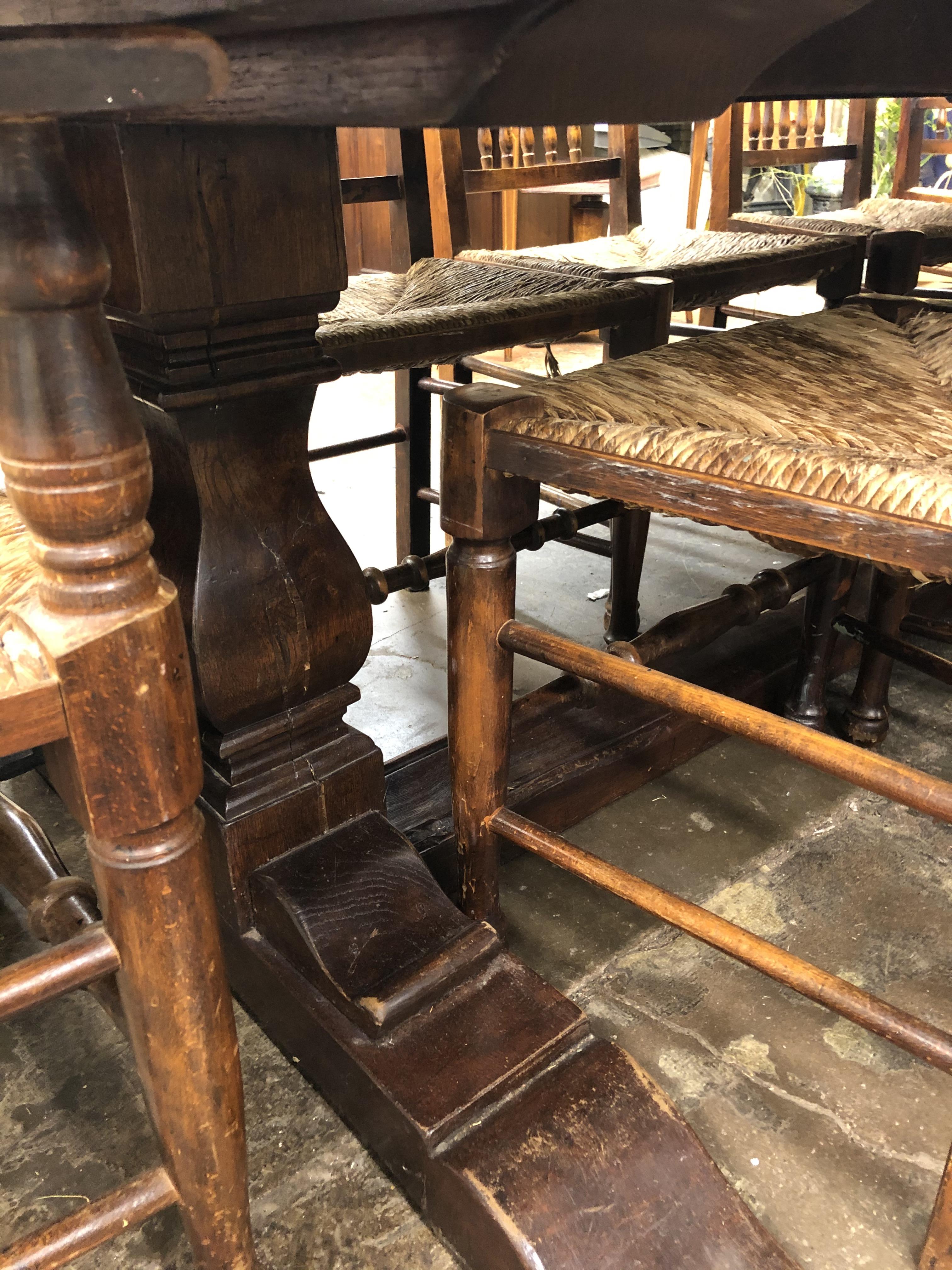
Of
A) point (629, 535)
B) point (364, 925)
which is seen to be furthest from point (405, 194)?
point (364, 925)

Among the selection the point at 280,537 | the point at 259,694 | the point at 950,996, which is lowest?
the point at 950,996

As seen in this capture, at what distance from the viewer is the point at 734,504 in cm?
74

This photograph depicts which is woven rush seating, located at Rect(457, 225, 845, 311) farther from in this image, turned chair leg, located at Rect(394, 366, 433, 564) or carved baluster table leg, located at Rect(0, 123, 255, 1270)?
carved baluster table leg, located at Rect(0, 123, 255, 1270)

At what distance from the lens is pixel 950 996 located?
1107 mm

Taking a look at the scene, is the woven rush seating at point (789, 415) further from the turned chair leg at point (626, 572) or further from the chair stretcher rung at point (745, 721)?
the turned chair leg at point (626, 572)

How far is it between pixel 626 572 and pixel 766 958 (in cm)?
103

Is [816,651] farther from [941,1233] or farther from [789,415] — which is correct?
[941,1233]

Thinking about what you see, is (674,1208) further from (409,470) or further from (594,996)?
(409,470)

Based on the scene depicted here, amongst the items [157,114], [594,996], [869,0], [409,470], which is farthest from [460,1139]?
[409,470]

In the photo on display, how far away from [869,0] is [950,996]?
0.97 meters

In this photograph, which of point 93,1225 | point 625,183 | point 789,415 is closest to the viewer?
point 93,1225

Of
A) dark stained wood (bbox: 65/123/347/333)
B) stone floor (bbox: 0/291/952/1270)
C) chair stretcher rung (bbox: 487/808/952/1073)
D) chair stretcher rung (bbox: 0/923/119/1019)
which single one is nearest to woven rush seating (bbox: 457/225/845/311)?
stone floor (bbox: 0/291/952/1270)

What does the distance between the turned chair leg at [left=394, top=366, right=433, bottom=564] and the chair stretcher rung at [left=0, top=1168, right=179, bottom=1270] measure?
129cm

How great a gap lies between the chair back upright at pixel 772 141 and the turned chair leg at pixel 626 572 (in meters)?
1.20
